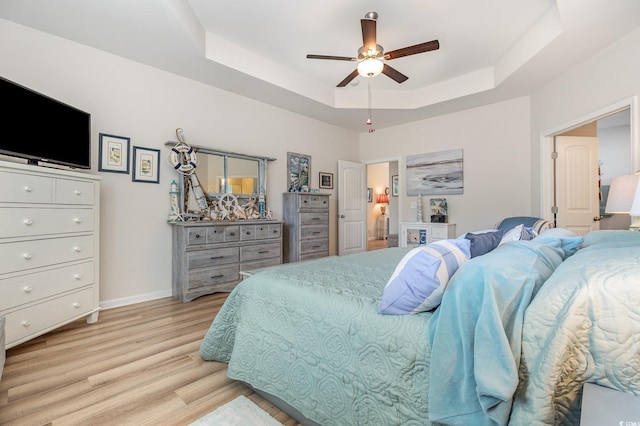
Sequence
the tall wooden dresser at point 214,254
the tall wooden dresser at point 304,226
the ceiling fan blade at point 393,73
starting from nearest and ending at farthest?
the ceiling fan blade at point 393,73 → the tall wooden dresser at point 214,254 → the tall wooden dresser at point 304,226

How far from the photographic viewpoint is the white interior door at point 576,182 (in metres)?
3.84

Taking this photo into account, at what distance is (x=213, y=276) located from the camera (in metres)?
3.45

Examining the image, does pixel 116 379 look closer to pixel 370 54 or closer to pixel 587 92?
pixel 370 54

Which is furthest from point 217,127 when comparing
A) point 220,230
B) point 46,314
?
point 46,314

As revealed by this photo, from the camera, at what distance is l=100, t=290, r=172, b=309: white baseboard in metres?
3.08

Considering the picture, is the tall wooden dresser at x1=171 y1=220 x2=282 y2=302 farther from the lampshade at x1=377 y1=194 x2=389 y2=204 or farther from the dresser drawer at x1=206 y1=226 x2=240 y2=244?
the lampshade at x1=377 y1=194 x2=389 y2=204

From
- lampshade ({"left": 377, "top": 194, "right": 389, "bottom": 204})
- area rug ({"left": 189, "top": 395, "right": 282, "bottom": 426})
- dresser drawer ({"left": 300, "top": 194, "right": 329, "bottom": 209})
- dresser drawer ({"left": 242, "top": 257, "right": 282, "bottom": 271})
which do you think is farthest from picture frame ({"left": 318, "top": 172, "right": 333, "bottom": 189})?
lampshade ({"left": 377, "top": 194, "right": 389, "bottom": 204})

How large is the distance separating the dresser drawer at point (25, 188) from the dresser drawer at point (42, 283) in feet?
1.77

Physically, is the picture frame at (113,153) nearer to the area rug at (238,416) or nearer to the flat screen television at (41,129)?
the flat screen television at (41,129)

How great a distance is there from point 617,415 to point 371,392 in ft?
2.28

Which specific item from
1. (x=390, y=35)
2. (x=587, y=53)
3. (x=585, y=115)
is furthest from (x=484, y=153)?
(x=390, y=35)

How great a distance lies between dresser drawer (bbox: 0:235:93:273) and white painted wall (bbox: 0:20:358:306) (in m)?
0.62

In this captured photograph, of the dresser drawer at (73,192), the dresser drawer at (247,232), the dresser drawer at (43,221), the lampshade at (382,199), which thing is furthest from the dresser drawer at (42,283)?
the lampshade at (382,199)

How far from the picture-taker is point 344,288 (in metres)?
1.48
